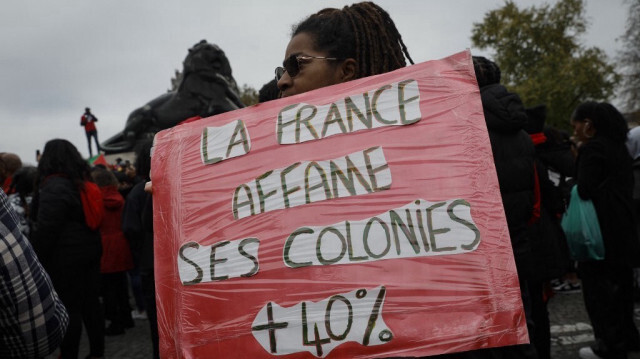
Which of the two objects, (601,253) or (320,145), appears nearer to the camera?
(320,145)

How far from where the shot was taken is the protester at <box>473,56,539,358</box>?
266cm

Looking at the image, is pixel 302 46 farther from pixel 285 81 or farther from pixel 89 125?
pixel 89 125

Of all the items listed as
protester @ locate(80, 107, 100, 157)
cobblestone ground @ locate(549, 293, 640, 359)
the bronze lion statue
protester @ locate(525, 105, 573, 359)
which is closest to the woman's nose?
protester @ locate(525, 105, 573, 359)

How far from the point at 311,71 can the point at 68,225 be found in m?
3.17

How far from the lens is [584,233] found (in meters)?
3.63

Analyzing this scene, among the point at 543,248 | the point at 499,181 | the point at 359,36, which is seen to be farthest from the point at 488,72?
the point at 359,36

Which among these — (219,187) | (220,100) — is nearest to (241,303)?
(219,187)

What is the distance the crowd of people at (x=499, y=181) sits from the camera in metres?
1.62

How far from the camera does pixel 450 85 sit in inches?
55.4

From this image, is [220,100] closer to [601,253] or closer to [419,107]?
[601,253]

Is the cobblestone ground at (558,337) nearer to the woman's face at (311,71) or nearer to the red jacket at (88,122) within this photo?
the woman's face at (311,71)

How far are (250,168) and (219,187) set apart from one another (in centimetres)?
10

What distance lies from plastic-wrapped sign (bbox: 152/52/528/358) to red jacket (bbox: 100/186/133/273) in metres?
4.66

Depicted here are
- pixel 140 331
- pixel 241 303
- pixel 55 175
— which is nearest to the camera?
pixel 241 303
